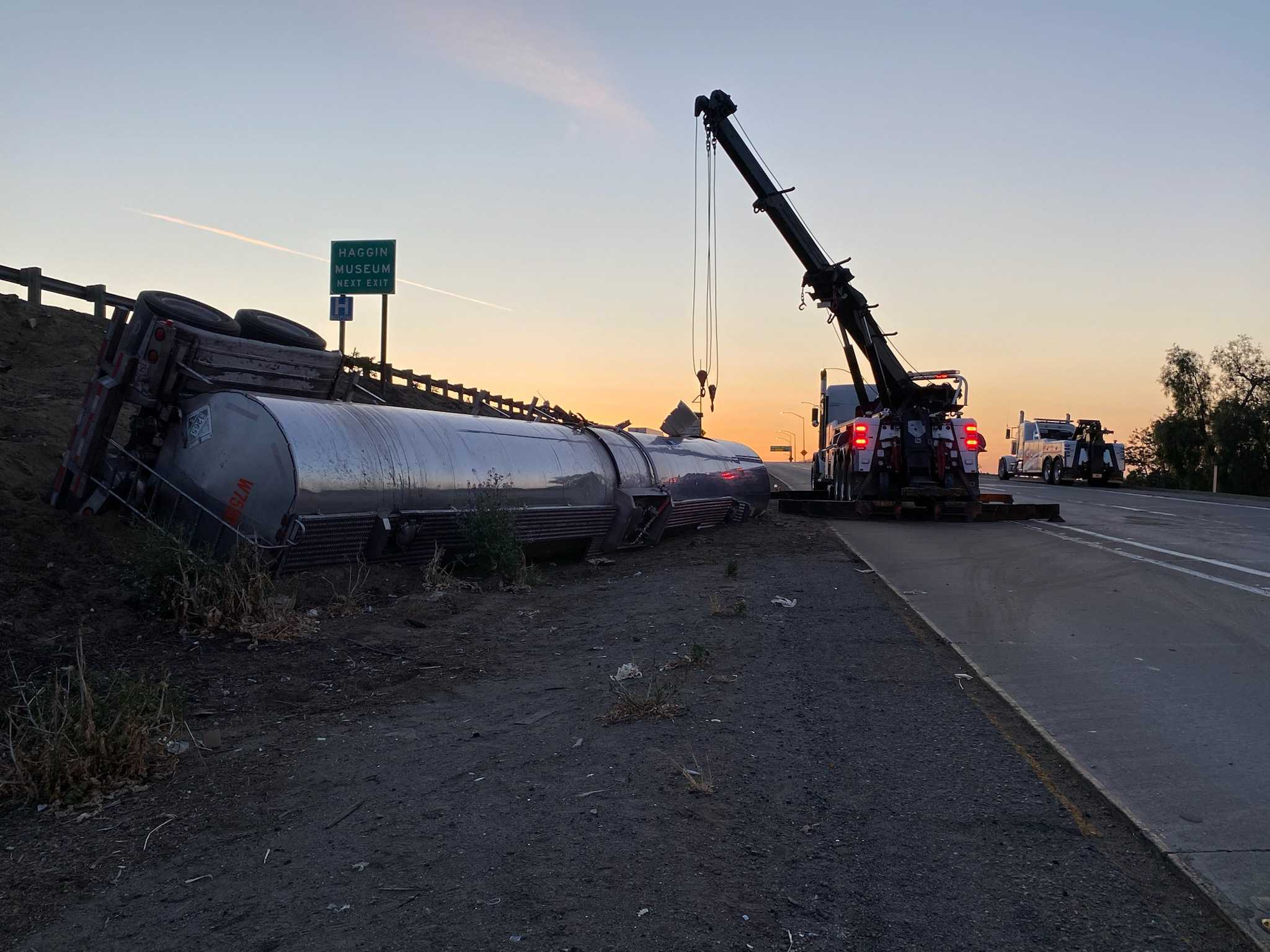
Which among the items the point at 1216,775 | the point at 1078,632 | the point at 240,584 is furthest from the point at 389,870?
the point at 1078,632

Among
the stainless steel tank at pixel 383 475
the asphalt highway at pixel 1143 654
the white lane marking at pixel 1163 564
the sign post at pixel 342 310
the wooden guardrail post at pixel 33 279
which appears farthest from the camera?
the sign post at pixel 342 310

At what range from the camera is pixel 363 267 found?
25719mm

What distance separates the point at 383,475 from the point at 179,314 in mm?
2726

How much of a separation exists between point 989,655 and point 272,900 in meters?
5.33

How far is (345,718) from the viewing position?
232 inches

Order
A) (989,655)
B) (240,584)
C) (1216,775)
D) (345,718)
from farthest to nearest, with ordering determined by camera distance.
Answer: (240,584), (989,655), (345,718), (1216,775)

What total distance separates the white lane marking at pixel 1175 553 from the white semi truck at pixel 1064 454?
2337 centimetres

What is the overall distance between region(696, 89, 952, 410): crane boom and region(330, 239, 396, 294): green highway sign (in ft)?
30.9

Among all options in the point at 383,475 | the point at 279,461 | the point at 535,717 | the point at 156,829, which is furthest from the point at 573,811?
the point at 383,475

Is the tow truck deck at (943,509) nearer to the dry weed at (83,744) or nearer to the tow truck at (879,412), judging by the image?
the tow truck at (879,412)

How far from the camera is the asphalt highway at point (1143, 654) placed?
13.2 feet

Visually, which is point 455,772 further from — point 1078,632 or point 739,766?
point 1078,632

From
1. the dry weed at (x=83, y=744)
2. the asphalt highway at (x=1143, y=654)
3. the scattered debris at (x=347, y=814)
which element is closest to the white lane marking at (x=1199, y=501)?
the asphalt highway at (x=1143, y=654)

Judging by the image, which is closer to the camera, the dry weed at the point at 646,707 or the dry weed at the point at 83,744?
the dry weed at the point at 83,744
